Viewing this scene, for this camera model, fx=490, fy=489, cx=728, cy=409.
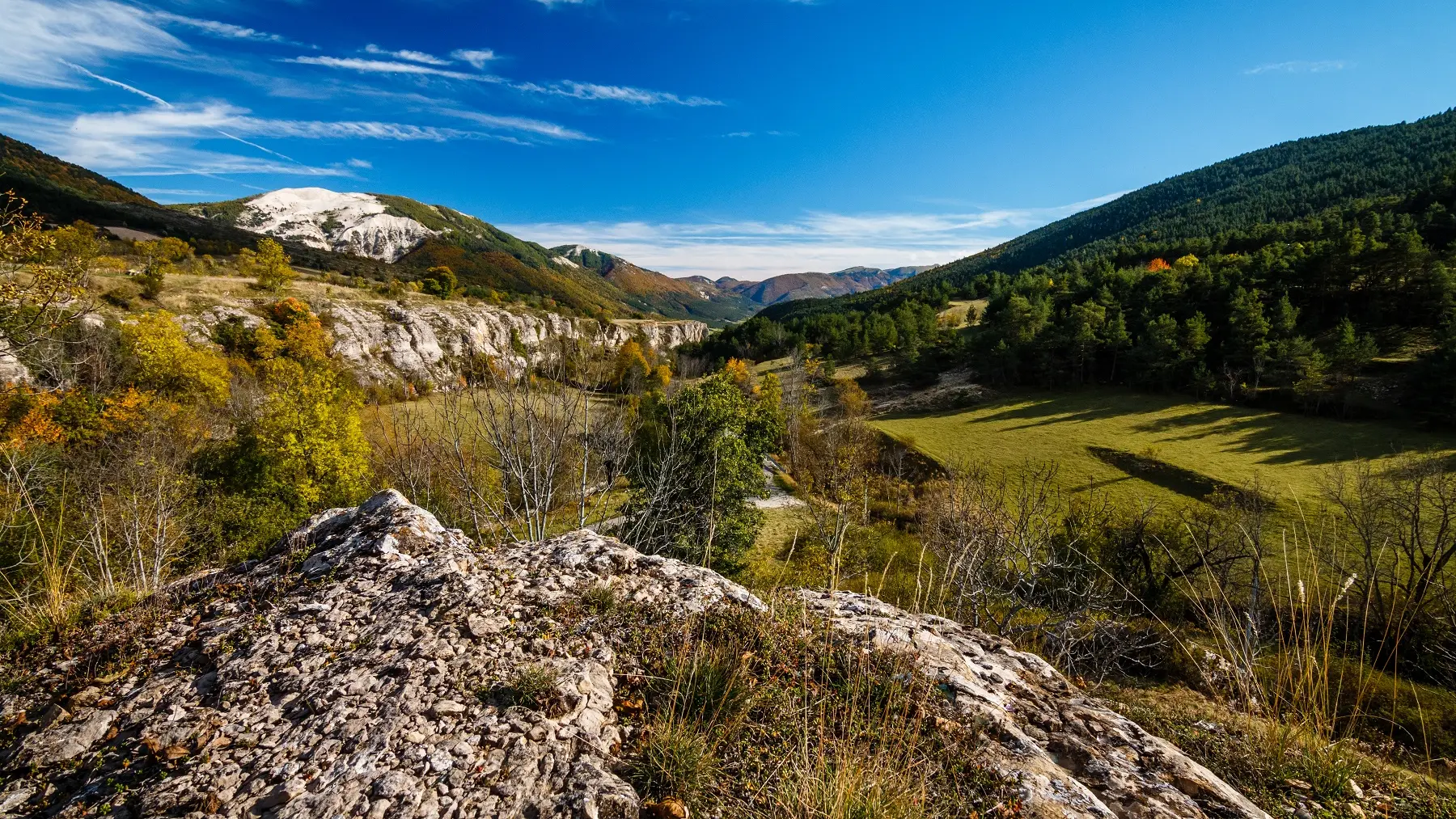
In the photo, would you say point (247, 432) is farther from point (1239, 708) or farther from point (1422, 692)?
point (1422, 692)

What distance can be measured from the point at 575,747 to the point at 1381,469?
4430 cm

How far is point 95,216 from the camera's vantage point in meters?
70.2

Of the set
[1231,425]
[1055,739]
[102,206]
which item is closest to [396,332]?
[1055,739]

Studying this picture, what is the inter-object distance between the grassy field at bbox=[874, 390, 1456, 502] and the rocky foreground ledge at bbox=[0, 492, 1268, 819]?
1252 inches

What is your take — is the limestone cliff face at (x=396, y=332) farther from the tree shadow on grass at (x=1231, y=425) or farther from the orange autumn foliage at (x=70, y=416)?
the tree shadow on grass at (x=1231, y=425)

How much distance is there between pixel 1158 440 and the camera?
37188 mm

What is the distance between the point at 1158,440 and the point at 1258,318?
19.3 metres

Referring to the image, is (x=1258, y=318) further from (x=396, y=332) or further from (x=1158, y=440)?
(x=396, y=332)

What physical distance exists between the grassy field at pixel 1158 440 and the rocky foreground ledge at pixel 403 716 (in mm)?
31800

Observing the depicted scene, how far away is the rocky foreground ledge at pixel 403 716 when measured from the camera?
286 centimetres

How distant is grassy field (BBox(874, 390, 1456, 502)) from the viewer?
30500mm

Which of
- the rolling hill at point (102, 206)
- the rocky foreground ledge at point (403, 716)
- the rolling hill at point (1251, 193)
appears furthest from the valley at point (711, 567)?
the rolling hill at point (1251, 193)

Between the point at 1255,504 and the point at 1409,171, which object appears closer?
the point at 1255,504

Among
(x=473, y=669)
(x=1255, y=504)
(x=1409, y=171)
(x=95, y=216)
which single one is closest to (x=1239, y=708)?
(x=473, y=669)
